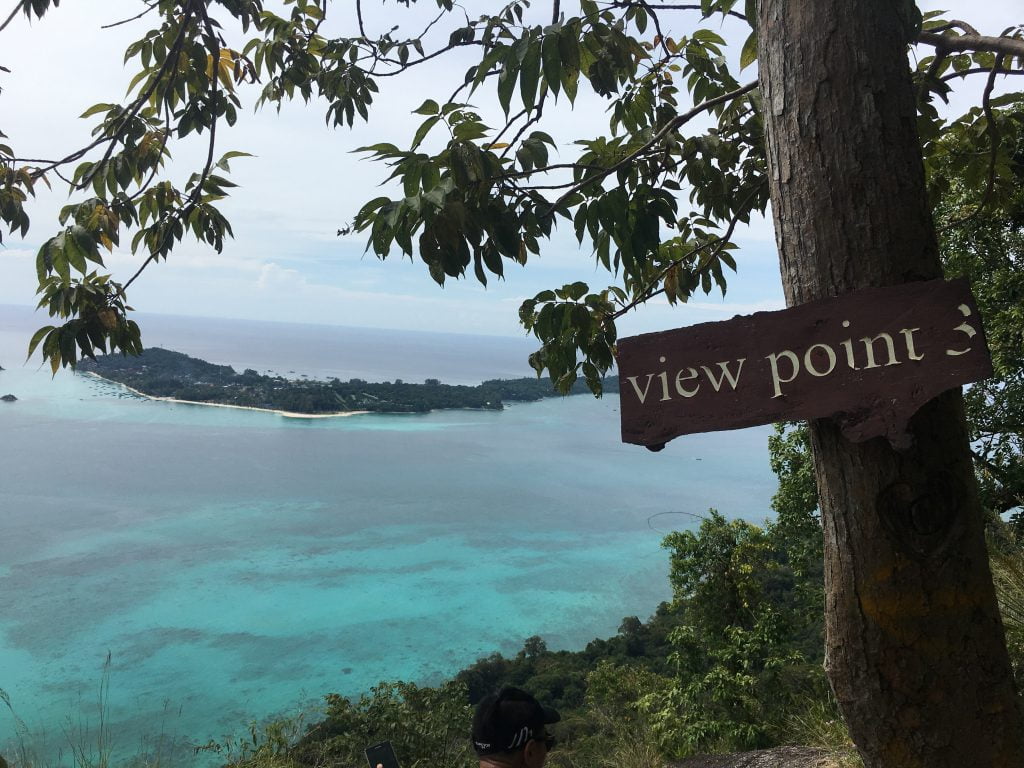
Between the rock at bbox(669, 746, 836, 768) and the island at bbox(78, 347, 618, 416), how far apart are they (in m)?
45.4

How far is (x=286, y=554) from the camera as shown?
82.5 ft

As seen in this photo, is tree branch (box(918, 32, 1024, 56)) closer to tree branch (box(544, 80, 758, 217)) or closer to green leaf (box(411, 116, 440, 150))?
tree branch (box(544, 80, 758, 217))

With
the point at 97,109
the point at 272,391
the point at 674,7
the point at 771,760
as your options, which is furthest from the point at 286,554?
the point at 272,391

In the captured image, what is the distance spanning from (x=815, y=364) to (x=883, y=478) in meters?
0.15

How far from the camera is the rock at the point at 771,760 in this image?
248 centimetres

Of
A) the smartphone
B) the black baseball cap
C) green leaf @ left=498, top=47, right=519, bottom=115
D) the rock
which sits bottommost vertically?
the rock

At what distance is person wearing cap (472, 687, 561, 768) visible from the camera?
4.28ft

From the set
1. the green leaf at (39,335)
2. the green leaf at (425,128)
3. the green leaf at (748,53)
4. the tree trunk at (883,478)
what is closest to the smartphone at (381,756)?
the green leaf at (39,335)

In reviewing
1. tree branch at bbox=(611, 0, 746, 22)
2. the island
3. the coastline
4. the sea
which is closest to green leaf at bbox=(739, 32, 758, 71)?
tree branch at bbox=(611, 0, 746, 22)

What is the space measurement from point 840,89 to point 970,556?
560 millimetres

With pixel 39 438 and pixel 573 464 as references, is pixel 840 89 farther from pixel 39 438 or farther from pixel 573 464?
pixel 39 438

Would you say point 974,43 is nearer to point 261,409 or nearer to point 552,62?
point 552,62

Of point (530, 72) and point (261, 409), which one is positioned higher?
point (530, 72)

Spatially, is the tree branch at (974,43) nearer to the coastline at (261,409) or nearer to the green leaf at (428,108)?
the green leaf at (428,108)
